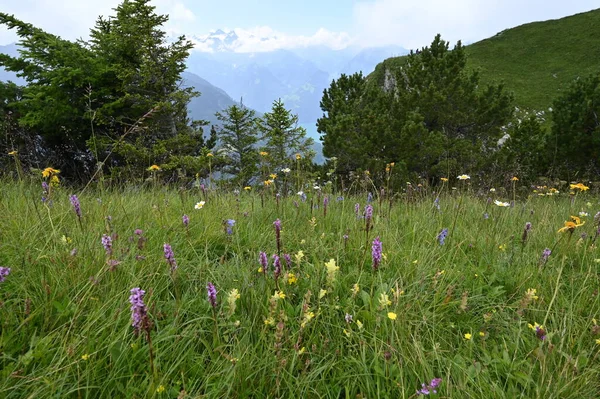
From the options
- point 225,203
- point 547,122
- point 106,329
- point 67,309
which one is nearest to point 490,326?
point 106,329

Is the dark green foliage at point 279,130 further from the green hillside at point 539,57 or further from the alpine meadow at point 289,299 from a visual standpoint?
the green hillside at point 539,57

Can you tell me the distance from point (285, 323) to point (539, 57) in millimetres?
47617

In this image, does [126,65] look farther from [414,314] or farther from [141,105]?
[414,314]

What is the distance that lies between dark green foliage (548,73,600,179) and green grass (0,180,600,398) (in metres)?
8.82

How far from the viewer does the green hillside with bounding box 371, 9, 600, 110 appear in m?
32.0

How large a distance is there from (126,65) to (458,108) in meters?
13.7

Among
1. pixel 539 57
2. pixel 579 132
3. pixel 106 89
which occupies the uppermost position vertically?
pixel 539 57

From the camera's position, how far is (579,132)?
30.5ft

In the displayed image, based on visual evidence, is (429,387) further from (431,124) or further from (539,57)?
(539,57)

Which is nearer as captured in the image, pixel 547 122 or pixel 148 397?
pixel 148 397

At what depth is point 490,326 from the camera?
69.7 inches

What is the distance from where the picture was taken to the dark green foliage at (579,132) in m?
9.09

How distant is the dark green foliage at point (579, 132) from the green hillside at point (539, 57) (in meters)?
23.3

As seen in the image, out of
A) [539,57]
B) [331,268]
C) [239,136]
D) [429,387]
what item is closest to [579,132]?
[331,268]
